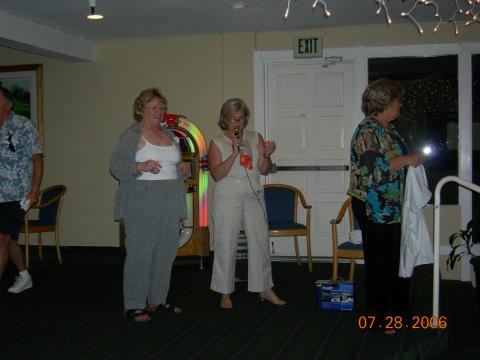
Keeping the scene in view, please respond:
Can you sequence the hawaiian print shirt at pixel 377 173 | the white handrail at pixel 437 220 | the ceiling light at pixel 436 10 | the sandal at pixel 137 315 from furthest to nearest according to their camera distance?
the sandal at pixel 137 315 → the white handrail at pixel 437 220 → the hawaiian print shirt at pixel 377 173 → the ceiling light at pixel 436 10

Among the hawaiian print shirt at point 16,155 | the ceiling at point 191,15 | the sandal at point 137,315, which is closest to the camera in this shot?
the sandal at point 137,315

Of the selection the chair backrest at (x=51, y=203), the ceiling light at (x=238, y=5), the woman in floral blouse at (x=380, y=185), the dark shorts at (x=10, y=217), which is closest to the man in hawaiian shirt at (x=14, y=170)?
the dark shorts at (x=10, y=217)

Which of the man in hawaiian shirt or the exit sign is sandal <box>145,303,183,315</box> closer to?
the man in hawaiian shirt

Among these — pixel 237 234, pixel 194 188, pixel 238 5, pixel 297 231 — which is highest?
pixel 238 5

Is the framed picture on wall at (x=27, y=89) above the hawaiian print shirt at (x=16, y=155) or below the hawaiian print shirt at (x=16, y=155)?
above

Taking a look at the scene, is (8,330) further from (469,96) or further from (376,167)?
(469,96)

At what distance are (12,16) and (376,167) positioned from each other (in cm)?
396

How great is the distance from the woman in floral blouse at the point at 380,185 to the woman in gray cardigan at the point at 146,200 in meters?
1.14

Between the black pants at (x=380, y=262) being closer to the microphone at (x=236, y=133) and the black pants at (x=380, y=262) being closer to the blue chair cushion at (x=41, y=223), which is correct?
the microphone at (x=236, y=133)

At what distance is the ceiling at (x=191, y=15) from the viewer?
5.35 m

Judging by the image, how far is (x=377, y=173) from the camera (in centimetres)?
333

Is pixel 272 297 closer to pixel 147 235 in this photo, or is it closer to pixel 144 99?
pixel 147 235

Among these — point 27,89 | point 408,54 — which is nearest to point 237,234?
point 408,54

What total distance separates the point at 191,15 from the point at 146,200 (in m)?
2.60
